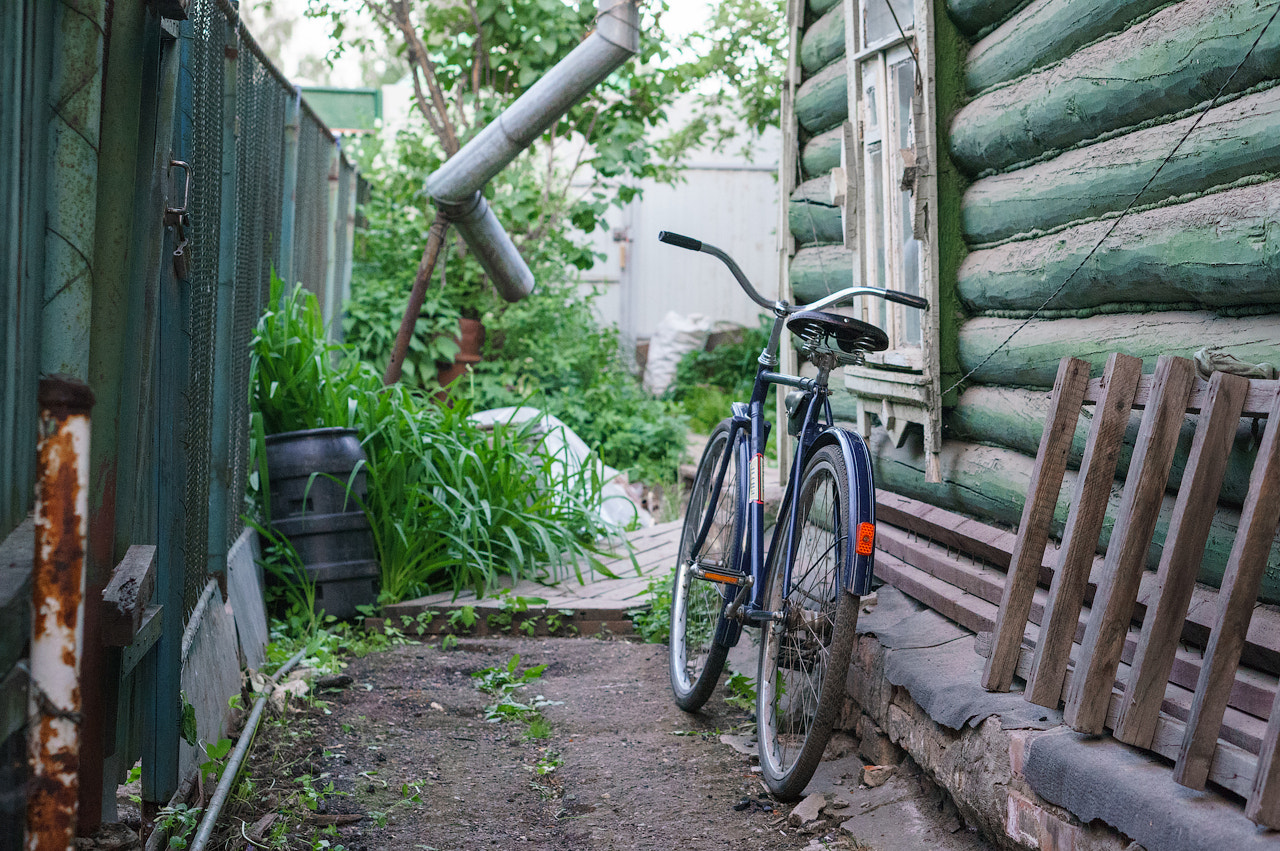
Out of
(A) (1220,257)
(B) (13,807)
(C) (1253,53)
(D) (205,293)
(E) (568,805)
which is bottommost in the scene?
(E) (568,805)

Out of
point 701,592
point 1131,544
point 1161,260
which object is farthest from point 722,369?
point 1131,544

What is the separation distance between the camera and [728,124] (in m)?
13.0

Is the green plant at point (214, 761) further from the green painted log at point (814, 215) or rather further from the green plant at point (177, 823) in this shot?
the green painted log at point (814, 215)

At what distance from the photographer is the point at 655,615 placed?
4723mm

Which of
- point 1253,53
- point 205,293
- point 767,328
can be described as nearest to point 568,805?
point 205,293

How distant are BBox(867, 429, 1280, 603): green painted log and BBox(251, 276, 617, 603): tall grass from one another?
1.77 meters

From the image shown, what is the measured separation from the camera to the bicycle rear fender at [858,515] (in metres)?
2.56

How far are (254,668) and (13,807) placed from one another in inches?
96.8

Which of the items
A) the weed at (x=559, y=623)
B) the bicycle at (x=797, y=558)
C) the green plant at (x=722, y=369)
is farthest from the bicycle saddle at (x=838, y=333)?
the green plant at (x=722, y=369)

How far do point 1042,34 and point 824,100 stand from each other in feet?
6.15

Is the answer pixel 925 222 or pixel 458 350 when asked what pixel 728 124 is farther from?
pixel 925 222

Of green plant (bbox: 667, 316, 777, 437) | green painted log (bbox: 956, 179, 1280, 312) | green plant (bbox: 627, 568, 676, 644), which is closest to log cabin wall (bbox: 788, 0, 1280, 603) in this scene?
green painted log (bbox: 956, 179, 1280, 312)

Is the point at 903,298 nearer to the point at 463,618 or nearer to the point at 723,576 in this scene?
the point at 723,576

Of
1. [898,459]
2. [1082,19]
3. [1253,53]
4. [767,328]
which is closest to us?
[1253,53]
